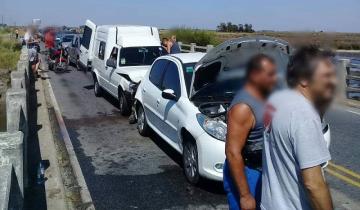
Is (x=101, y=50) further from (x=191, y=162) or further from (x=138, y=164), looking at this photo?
(x=191, y=162)

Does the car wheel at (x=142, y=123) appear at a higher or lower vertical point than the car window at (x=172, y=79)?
lower

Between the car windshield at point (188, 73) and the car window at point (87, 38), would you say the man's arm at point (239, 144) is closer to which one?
the car windshield at point (188, 73)

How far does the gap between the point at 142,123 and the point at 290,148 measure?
677cm

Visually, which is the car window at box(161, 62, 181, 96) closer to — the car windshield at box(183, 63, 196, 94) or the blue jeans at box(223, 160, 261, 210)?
the car windshield at box(183, 63, 196, 94)

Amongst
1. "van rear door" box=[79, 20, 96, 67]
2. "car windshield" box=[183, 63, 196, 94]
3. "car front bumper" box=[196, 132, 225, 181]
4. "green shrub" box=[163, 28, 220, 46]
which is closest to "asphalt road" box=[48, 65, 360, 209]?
"car front bumper" box=[196, 132, 225, 181]

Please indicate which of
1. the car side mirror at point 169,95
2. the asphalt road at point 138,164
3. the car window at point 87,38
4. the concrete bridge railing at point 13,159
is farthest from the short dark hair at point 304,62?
the car window at point 87,38

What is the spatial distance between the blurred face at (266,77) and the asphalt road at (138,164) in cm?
60

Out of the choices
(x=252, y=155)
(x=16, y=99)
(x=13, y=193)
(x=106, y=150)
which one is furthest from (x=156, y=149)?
(x=252, y=155)

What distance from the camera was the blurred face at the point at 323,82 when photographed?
7.67ft

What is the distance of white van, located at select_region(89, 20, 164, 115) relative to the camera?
11.0 m

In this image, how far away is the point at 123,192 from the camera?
20.1ft

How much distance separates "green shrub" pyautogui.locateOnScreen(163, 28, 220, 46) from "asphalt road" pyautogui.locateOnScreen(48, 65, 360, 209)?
21.2 meters

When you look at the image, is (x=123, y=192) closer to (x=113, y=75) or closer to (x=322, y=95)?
(x=322, y=95)

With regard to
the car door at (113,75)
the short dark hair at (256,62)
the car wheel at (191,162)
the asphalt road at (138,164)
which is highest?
the short dark hair at (256,62)
